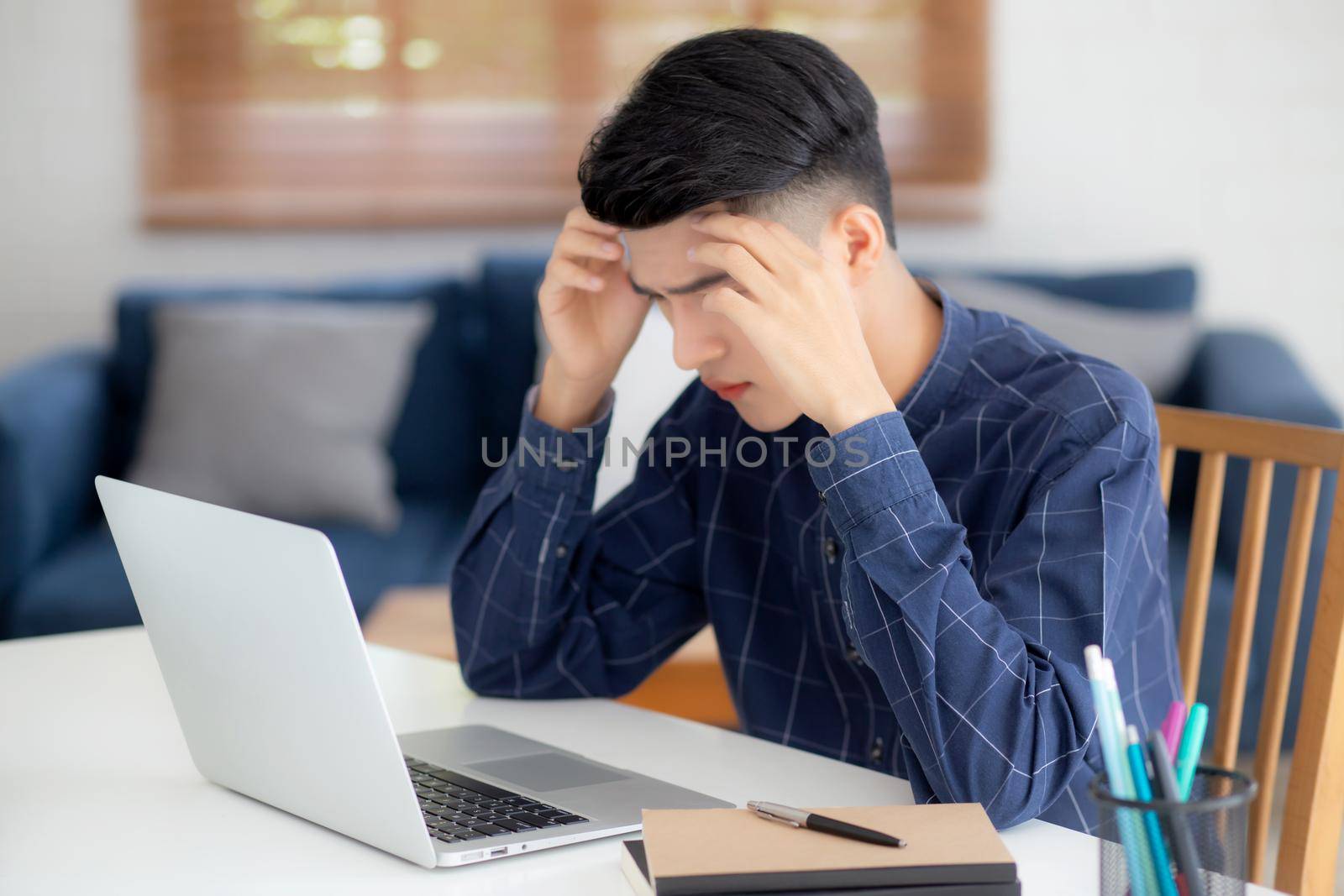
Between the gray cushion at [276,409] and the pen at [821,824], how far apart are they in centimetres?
189

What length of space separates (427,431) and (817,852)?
2.17 m

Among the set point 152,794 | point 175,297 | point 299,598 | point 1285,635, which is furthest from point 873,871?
point 175,297

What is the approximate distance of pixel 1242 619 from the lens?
112cm

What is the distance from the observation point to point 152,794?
2.81 ft

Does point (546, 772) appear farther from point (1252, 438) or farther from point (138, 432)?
point (138, 432)

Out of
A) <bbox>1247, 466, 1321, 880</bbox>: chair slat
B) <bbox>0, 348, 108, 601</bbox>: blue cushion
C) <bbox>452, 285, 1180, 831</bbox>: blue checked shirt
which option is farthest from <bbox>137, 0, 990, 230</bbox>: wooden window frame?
<bbox>1247, 466, 1321, 880</bbox>: chair slat

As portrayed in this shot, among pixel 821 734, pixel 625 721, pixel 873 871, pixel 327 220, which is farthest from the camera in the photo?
pixel 327 220

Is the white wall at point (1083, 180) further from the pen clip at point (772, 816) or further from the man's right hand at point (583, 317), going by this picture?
the pen clip at point (772, 816)

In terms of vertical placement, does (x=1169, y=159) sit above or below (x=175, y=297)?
above

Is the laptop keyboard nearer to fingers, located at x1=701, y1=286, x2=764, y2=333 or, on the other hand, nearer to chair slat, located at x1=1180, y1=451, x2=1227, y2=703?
fingers, located at x1=701, y1=286, x2=764, y2=333

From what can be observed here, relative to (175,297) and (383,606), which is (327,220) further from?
(383,606)

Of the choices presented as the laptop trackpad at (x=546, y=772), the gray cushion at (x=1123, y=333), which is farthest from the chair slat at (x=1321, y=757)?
the gray cushion at (x=1123, y=333)

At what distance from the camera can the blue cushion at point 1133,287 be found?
2.68 m

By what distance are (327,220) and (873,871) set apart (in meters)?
2.52
